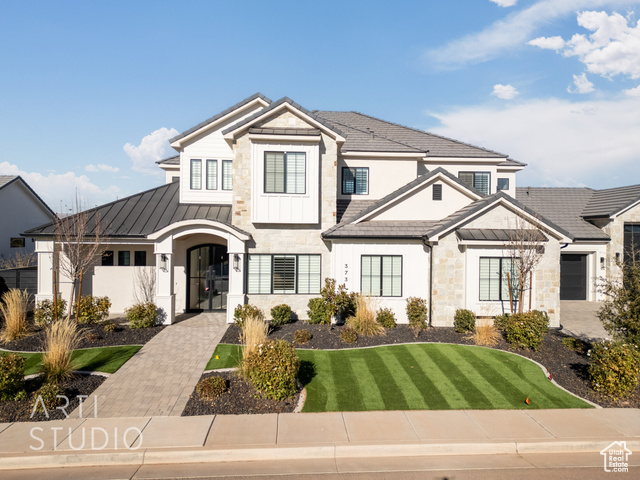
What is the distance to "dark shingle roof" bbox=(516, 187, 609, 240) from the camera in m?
22.9

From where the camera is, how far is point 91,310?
15656mm

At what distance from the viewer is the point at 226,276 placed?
720 inches

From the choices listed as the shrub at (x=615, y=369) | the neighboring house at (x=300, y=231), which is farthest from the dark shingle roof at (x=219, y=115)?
the shrub at (x=615, y=369)

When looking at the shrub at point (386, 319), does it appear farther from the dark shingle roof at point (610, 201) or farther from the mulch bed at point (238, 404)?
the dark shingle roof at point (610, 201)

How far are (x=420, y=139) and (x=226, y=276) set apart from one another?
515 inches

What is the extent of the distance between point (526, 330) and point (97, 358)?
13583 mm

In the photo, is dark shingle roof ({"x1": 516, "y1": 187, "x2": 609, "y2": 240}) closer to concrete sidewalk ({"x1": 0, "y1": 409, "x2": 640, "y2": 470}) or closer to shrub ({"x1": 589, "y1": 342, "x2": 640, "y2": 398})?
shrub ({"x1": 589, "y1": 342, "x2": 640, "y2": 398})

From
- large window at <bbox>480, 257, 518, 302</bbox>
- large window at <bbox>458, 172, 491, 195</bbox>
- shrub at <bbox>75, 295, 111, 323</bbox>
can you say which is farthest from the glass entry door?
large window at <bbox>458, 172, 491, 195</bbox>

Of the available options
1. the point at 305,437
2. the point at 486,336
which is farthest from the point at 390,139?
the point at 305,437

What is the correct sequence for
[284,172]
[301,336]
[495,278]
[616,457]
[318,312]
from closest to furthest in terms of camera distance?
[616,457]
[301,336]
[495,278]
[318,312]
[284,172]

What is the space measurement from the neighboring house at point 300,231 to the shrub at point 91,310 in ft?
6.02

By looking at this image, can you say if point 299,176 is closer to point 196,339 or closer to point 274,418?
point 196,339

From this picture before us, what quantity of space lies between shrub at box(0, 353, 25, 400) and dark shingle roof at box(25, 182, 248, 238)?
7954 mm

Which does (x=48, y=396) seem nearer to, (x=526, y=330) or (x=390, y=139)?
(x=526, y=330)
